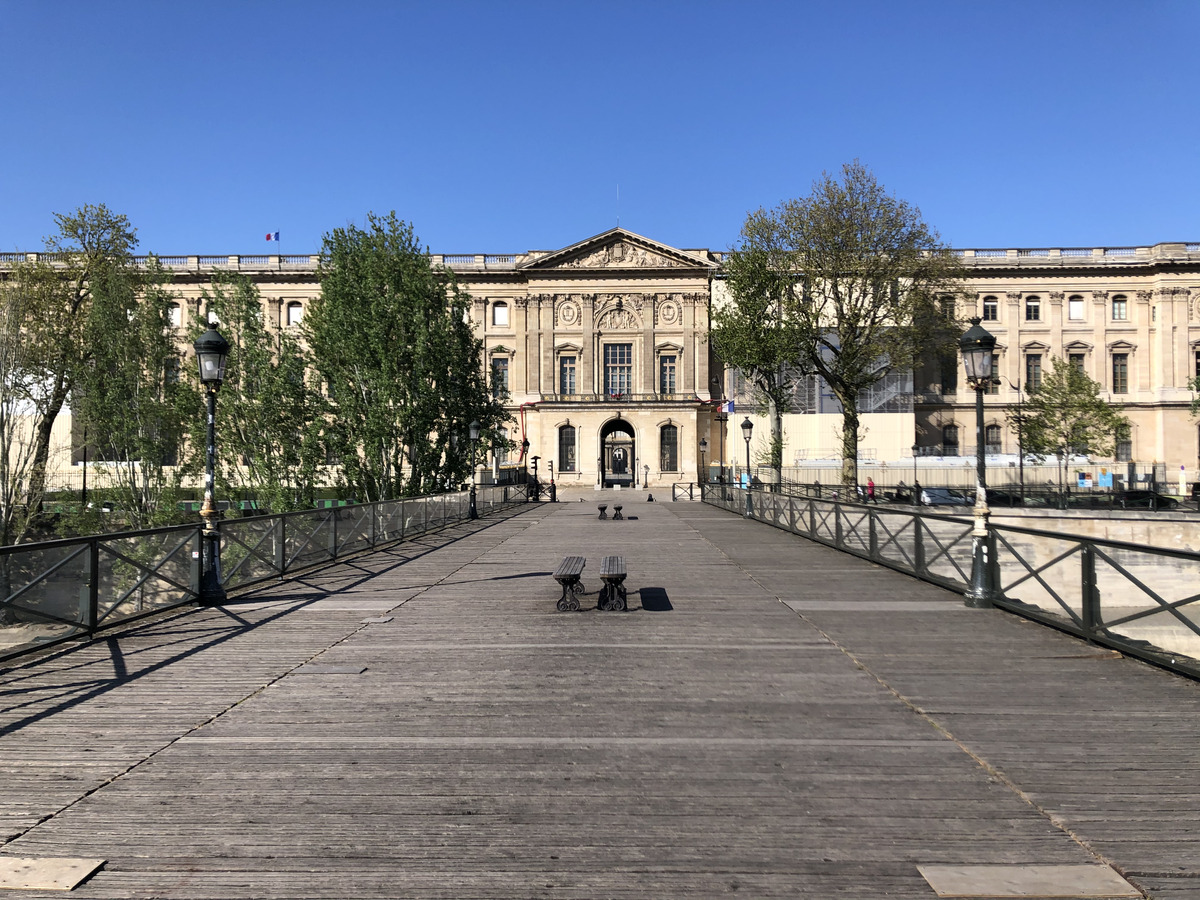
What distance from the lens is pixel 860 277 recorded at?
35.9 m

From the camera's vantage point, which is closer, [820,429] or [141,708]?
[141,708]

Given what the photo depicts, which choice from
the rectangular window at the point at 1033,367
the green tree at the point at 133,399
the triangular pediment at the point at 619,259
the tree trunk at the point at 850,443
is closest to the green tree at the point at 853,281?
the tree trunk at the point at 850,443

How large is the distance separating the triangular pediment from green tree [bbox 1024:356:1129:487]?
95.4ft

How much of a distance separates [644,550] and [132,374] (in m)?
27.1

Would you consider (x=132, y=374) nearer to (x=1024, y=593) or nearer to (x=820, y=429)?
(x=1024, y=593)

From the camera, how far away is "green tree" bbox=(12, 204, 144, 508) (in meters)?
33.6

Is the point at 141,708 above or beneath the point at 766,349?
beneath

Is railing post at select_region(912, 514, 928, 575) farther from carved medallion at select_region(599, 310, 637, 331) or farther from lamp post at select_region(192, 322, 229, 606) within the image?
carved medallion at select_region(599, 310, 637, 331)

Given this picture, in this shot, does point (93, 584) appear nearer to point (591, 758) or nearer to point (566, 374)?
point (591, 758)

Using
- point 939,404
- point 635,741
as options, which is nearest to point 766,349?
point 635,741

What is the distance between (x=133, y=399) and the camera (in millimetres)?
34281

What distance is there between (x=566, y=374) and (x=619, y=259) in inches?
444

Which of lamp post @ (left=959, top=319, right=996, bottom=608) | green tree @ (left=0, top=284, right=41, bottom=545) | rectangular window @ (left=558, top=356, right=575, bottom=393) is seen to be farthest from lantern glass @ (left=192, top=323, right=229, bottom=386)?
rectangular window @ (left=558, top=356, right=575, bottom=393)

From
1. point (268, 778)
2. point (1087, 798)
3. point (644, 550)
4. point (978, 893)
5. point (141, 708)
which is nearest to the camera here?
point (978, 893)
